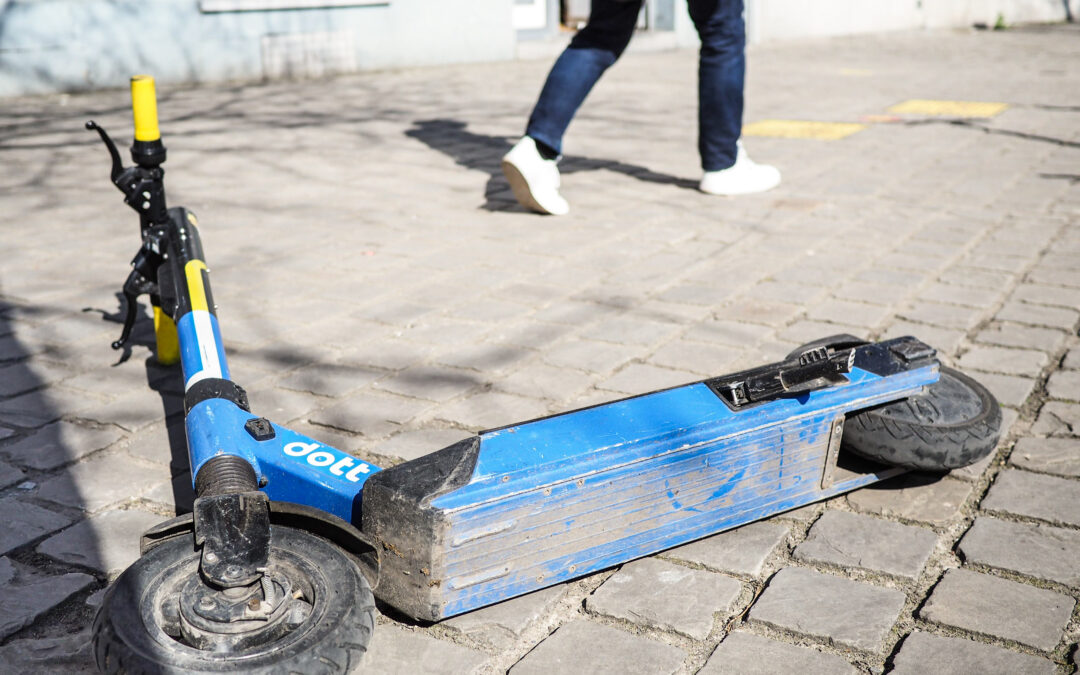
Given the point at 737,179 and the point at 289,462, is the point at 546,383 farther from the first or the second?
the point at 737,179

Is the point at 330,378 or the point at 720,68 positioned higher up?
the point at 720,68

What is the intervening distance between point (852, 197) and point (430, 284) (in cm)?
261

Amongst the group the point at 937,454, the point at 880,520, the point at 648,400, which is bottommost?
the point at 880,520

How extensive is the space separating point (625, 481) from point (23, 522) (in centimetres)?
138

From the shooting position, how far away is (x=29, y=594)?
2.06m

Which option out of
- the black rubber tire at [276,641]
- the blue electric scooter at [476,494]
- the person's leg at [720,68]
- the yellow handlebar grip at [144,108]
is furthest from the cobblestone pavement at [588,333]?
the yellow handlebar grip at [144,108]

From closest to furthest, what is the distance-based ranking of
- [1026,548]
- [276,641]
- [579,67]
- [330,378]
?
[276,641] < [1026,548] < [330,378] < [579,67]

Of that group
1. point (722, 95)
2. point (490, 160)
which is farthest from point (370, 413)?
point (490, 160)

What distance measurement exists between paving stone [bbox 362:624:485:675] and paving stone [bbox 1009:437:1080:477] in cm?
155

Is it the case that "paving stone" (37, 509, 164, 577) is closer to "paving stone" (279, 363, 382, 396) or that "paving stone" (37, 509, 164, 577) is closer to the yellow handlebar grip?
"paving stone" (279, 363, 382, 396)

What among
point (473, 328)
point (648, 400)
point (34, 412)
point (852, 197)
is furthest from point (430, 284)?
point (852, 197)

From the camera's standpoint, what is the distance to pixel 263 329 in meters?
3.61

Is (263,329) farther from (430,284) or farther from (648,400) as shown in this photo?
(648,400)

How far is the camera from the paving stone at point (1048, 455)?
8.52 ft
